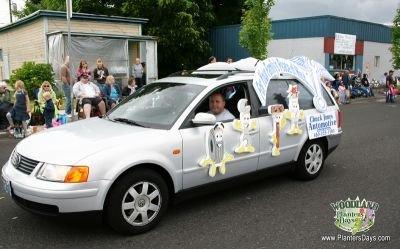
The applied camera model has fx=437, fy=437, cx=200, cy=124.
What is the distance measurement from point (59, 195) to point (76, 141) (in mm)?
620

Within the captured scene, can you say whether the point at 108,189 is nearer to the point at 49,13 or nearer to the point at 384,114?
the point at 384,114

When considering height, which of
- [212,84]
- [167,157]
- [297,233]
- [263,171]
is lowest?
[297,233]

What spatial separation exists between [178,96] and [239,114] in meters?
0.78

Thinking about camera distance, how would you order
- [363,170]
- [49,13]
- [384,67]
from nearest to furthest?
1. [363,170]
2. [49,13]
3. [384,67]

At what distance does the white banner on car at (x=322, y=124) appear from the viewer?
19.6ft

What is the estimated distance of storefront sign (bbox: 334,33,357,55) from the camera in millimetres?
24453

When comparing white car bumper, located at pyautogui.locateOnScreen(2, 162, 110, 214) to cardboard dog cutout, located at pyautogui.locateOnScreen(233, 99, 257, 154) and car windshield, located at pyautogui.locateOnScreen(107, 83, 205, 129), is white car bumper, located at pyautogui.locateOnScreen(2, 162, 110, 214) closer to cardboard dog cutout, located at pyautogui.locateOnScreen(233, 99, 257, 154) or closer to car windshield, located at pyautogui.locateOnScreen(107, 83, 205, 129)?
car windshield, located at pyautogui.locateOnScreen(107, 83, 205, 129)

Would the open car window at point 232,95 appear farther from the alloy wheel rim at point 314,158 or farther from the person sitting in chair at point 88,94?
the person sitting in chair at point 88,94

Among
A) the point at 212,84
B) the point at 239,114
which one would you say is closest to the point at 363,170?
the point at 239,114

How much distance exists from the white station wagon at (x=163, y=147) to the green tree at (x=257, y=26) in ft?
41.6

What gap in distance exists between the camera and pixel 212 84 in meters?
5.08

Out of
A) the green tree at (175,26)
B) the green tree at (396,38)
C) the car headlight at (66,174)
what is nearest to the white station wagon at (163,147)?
the car headlight at (66,174)

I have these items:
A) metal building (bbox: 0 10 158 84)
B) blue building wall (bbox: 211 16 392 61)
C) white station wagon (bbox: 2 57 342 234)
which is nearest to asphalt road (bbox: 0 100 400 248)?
white station wagon (bbox: 2 57 342 234)

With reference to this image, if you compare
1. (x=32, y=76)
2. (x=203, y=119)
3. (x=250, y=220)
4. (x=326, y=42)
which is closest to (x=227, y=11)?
(x=326, y=42)
